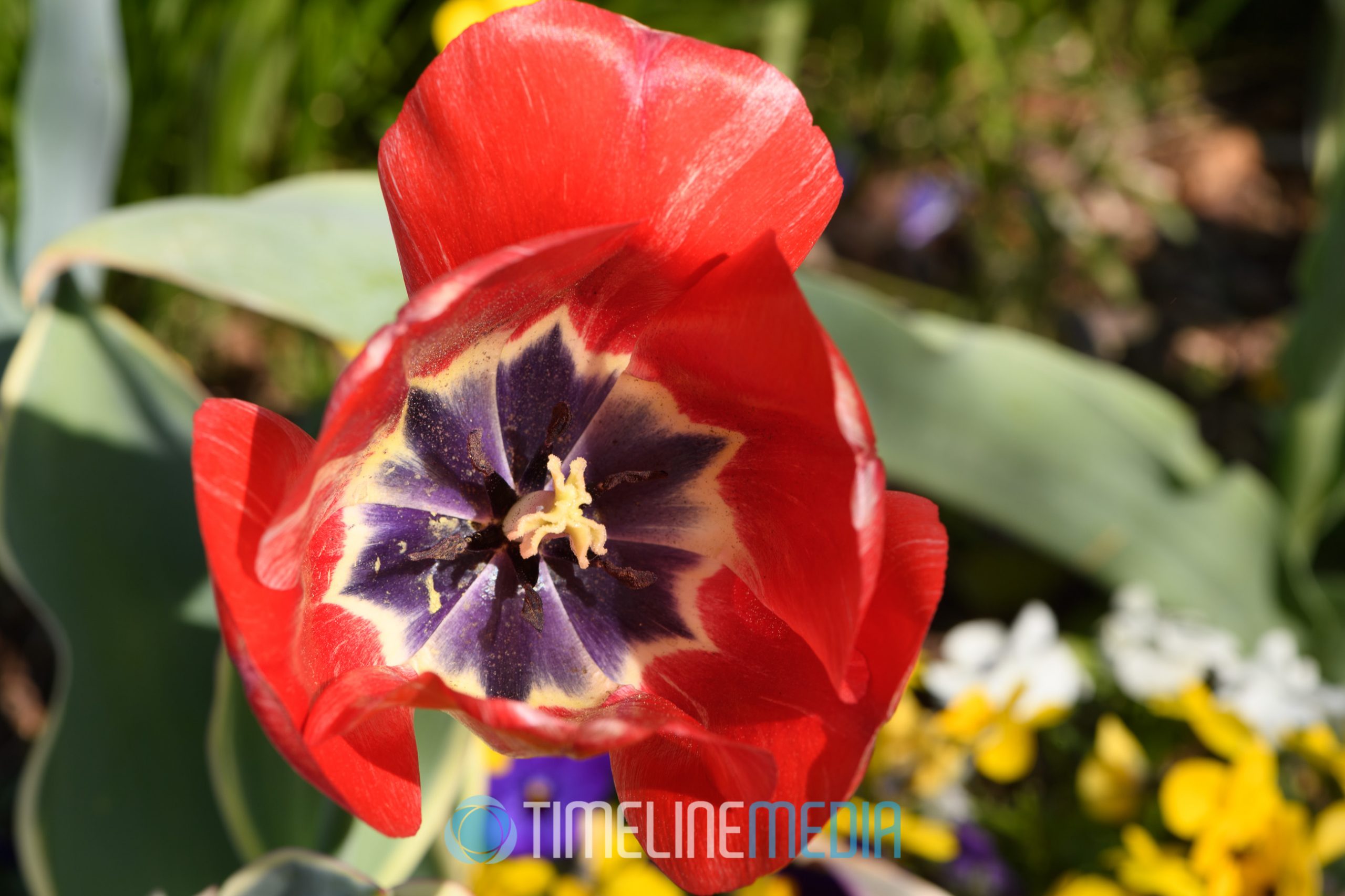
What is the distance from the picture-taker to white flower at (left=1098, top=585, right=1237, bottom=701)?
1143 mm

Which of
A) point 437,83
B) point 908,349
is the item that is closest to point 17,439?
point 437,83

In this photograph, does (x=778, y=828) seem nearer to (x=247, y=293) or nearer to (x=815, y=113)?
(x=247, y=293)

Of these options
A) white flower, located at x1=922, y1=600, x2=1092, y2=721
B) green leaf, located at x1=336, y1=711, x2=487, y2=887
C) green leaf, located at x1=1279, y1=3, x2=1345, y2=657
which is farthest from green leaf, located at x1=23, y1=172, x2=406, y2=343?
green leaf, located at x1=1279, y1=3, x2=1345, y2=657

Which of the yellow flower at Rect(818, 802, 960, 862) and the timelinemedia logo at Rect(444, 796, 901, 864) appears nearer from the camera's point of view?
the timelinemedia logo at Rect(444, 796, 901, 864)

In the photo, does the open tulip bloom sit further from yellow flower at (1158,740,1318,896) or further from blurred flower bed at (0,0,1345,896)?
yellow flower at (1158,740,1318,896)

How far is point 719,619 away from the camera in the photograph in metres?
0.66

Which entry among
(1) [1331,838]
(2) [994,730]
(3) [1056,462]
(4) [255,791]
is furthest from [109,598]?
(1) [1331,838]

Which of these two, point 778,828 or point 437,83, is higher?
point 437,83

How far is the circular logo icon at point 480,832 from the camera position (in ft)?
3.09

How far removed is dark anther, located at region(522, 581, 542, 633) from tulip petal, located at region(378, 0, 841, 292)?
0.21m

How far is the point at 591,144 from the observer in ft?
1.71

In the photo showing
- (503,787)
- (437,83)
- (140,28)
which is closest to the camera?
(437,83)

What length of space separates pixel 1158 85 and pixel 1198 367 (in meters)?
0.73

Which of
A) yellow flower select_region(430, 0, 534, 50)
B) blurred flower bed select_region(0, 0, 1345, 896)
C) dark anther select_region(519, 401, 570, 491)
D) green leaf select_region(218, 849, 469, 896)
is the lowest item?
blurred flower bed select_region(0, 0, 1345, 896)
